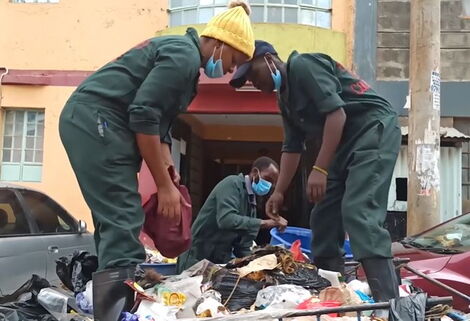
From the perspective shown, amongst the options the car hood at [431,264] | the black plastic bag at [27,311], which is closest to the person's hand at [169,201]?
the black plastic bag at [27,311]

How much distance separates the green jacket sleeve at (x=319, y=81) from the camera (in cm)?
324

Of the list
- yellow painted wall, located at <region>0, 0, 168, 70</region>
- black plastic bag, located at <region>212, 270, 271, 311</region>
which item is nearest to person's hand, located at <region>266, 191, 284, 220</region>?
black plastic bag, located at <region>212, 270, 271, 311</region>

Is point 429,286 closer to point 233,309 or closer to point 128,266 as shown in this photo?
point 233,309

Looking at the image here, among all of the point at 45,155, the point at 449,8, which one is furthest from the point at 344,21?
the point at 45,155

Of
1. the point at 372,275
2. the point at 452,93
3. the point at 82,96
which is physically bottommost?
the point at 372,275

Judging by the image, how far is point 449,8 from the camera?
10070 mm

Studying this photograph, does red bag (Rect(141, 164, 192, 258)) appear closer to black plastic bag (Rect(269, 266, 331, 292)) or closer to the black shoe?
black plastic bag (Rect(269, 266, 331, 292))

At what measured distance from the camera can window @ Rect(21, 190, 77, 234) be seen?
6223 mm

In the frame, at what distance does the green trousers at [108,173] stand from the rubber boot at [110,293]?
0.05 m

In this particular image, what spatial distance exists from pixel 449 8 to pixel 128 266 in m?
8.80

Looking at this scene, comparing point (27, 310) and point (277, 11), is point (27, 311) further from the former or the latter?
point (277, 11)

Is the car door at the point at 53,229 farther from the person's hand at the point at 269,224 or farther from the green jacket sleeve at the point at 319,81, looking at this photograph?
the green jacket sleeve at the point at 319,81

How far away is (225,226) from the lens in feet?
14.9

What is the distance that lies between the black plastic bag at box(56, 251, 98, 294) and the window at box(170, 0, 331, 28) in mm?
6990
